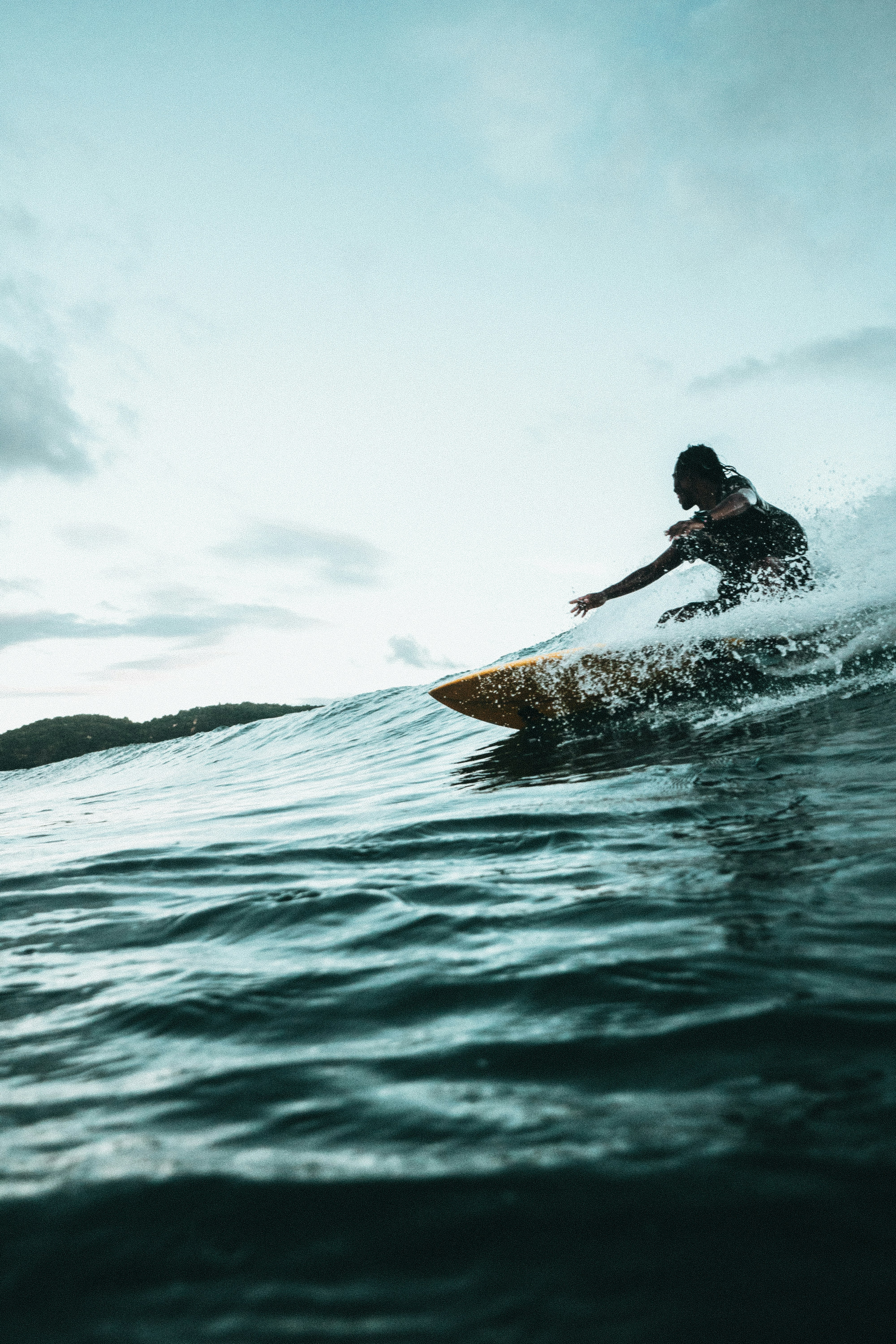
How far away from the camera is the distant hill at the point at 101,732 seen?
120 ft

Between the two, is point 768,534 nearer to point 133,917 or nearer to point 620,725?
point 620,725

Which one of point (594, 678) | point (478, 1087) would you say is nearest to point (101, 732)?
point (594, 678)

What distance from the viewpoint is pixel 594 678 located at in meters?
7.25

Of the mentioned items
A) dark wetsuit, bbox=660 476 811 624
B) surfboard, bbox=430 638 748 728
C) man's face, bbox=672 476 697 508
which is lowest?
Answer: surfboard, bbox=430 638 748 728

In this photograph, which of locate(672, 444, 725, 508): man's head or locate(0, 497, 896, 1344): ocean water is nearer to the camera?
locate(0, 497, 896, 1344): ocean water

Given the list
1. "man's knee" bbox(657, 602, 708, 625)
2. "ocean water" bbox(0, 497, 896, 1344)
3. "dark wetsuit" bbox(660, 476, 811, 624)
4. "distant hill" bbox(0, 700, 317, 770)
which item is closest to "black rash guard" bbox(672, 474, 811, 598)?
"dark wetsuit" bbox(660, 476, 811, 624)

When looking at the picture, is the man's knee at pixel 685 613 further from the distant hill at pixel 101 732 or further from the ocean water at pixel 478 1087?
the distant hill at pixel 101 732

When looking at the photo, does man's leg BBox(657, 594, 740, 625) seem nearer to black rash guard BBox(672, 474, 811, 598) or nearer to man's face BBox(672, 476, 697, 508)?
black rash guard BBox(672, 474, 811, 598)

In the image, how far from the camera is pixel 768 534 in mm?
6703

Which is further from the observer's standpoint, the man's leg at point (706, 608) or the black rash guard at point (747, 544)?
the man's leg at point (706, 608)

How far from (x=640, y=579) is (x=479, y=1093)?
6.04m

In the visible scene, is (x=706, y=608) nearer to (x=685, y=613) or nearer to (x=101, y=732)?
(x=685, y=613)

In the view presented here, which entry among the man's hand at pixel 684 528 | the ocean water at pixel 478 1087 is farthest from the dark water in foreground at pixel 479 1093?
the man's hand at pixel 684 528

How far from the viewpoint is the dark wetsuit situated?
6.60m
